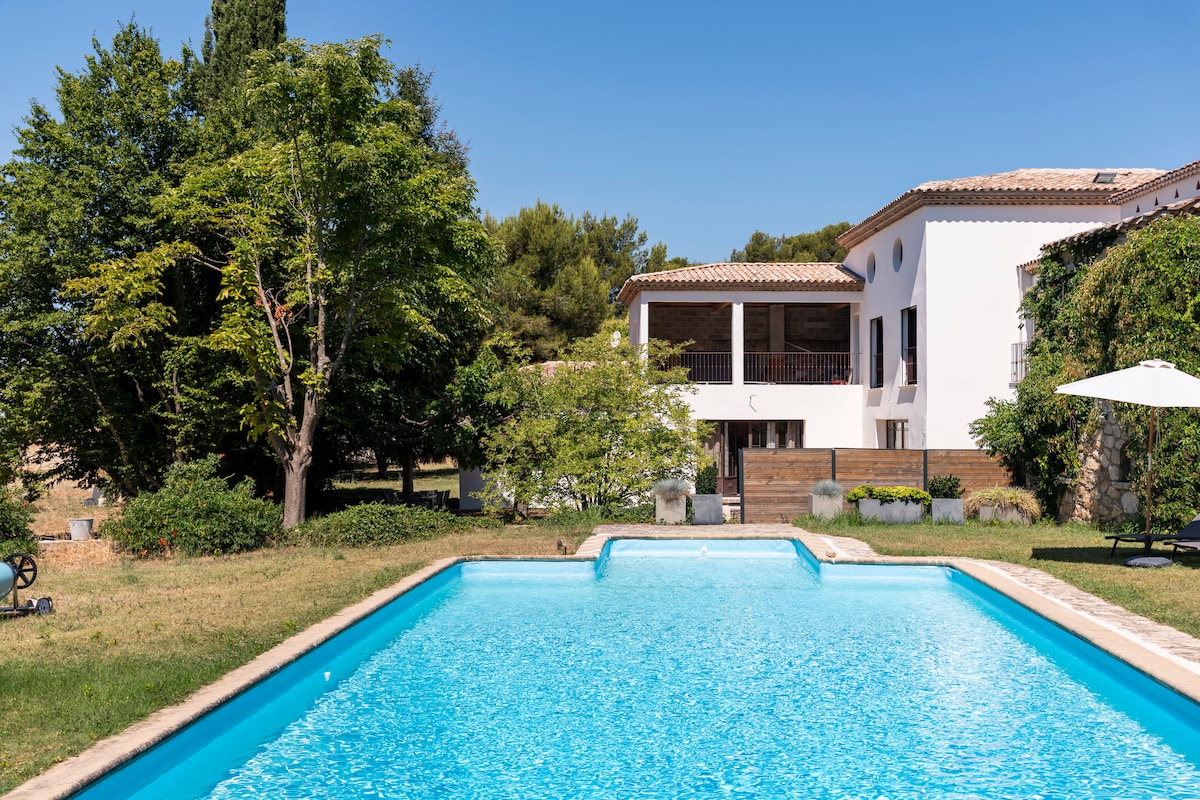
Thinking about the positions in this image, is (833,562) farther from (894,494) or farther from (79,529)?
(79,529)

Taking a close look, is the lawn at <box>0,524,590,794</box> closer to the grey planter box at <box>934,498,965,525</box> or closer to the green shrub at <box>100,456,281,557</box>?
the green shrub at <box>100,456,281,557</box>

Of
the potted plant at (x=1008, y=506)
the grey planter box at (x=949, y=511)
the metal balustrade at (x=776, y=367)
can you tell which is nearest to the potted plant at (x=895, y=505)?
the grey planter box at (x=949, y=511)

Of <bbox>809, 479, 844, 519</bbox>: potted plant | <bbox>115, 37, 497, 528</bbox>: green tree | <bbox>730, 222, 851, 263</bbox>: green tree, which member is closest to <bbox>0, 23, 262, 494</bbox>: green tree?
<bbox>115, 37, 497, 528</bbox>: green tree

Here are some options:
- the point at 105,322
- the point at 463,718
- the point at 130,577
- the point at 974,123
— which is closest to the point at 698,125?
the point at 974,123

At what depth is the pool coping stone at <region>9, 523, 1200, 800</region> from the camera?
16.2 ft

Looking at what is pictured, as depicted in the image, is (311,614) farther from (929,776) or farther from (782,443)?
(782,443)

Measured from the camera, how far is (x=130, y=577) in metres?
11.9

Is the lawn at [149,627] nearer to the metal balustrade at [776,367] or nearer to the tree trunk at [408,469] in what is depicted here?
the tree trunk at [408,469]

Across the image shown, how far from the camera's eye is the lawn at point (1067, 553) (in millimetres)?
9527

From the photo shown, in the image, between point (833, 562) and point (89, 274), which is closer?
point (833, 562)

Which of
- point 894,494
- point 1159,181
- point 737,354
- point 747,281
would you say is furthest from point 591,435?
point 1159,181

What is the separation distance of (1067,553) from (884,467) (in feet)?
18.1

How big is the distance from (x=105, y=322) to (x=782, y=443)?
16.2 m

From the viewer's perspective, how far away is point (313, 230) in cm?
1672
